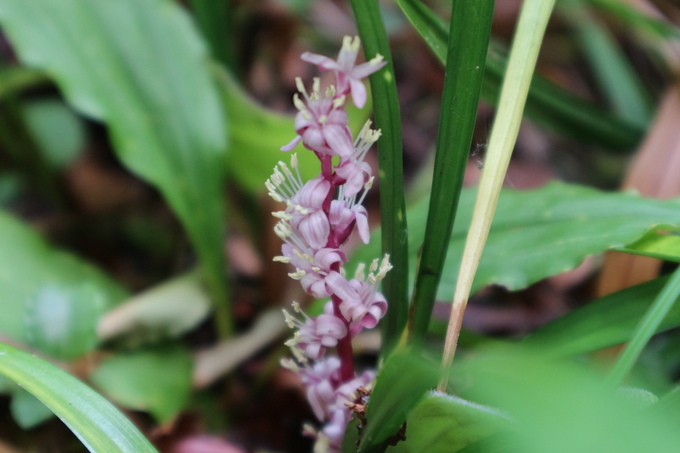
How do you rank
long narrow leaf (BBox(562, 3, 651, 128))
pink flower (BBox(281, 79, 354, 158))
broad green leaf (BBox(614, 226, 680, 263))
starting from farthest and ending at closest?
long narrow leaf (BBox(562, 3, 651, 128))
broad green leaf (BBox(614, 226, 680, 263))
pink flower (BBox(281, 79, 354, 158))

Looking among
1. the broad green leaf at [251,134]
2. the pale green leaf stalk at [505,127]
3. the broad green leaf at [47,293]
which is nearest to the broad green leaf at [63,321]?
the broad green leaf at [47,293]

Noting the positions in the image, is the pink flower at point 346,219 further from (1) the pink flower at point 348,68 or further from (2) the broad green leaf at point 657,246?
(2) the broad green leaf at point 657,246

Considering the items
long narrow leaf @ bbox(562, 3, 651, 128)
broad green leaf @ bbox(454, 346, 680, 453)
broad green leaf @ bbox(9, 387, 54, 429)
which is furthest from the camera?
long narrow leaf @ bbox(562, 3, 651, 128)

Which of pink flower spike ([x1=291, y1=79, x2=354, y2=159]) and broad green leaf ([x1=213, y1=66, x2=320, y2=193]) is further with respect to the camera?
broad green leaf ([x1=213, y1=66, x2=320, y2=193])

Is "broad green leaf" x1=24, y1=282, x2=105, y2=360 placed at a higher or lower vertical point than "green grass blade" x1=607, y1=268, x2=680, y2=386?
lower

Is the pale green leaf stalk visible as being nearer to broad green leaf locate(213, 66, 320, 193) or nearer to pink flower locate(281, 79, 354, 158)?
pink flower locate(281, 79, 354, 158)

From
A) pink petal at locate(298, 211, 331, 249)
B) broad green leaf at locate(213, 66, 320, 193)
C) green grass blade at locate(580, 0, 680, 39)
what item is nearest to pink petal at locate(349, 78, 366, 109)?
pink petal at locate(298, 211, 331, 249)

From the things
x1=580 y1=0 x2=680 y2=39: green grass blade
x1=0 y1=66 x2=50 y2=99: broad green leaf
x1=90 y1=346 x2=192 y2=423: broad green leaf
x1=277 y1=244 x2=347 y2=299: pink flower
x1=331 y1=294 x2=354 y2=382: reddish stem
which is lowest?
x1=90 y1=346 x2=192 y2=423: broad green leaf
